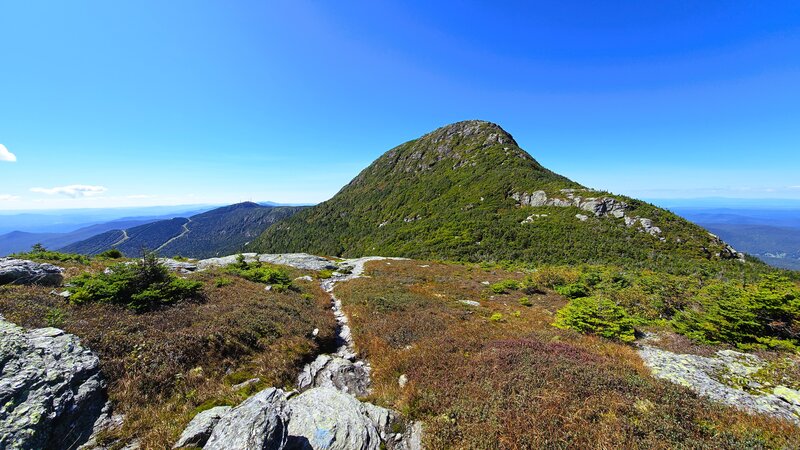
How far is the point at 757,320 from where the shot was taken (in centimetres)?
1102

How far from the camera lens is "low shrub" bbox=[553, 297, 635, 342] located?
11939mm

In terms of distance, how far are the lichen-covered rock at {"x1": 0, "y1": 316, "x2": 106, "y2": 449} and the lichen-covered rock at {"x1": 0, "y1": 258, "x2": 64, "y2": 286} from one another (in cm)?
568

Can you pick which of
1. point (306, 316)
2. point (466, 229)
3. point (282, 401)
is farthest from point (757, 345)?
point (466, 229)

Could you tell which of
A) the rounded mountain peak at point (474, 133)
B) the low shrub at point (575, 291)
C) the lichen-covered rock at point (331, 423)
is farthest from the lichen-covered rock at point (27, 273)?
the rounded mountain peak at point (474, 133)

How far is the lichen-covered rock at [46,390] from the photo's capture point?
204 inches

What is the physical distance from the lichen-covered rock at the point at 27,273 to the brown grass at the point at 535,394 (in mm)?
13299

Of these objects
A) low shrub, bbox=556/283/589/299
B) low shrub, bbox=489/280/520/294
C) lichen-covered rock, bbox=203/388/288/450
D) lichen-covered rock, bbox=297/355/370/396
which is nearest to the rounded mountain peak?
low shrub, bbox=489/280/520/294

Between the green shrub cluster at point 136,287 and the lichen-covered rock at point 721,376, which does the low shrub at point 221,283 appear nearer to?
the green shrub cluster at point 136,287

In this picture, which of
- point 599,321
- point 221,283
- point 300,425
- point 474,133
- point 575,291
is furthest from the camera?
point 474,133

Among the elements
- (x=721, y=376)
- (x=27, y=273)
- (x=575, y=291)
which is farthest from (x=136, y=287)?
(x=575, y=291)

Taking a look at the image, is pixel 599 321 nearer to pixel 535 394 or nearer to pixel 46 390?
pixel 535 394

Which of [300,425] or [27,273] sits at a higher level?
[27,273]

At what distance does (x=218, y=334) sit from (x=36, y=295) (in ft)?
22.1

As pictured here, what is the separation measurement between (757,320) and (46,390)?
22011 millimetres
